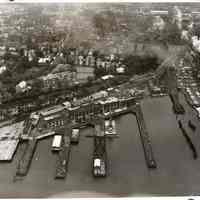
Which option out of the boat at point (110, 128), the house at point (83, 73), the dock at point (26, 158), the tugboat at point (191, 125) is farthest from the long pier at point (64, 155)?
the tugboat at point (191, 125)

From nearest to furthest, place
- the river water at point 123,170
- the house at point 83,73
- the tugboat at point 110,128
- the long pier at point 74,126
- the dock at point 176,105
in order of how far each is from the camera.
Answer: the river water at point 123,170 < the long pier at point 74,126 < the tugboat at point 110,128 < the dock at point 176,105 < the house at point 83,73

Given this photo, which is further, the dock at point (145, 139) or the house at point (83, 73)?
the house at point (83, 73)

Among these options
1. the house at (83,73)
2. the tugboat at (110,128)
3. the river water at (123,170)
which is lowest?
the river water at (123,170)

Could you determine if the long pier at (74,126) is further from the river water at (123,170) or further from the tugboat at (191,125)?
the tugboat at (191,125)

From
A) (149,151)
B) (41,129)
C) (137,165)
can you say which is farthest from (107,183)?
(41,129)

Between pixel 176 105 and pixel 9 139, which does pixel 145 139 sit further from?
pixel 9 139

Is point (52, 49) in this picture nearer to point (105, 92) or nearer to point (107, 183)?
point (105, 92)

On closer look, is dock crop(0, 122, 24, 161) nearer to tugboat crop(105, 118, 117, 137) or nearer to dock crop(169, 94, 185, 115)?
tugboat crop(105, 118, 117, 137)
